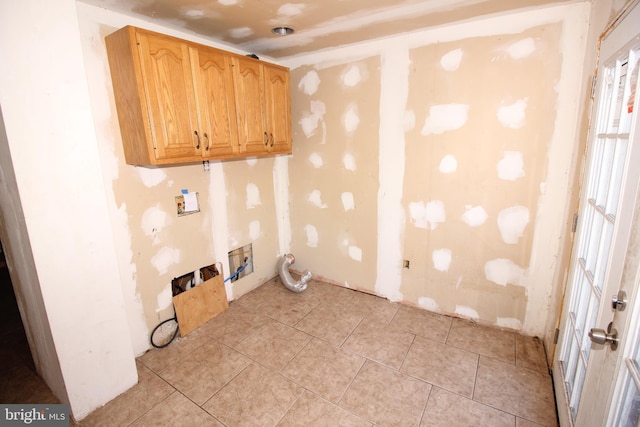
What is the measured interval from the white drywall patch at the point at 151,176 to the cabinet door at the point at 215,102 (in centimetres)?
43

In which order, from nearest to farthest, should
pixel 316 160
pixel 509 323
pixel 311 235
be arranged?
pixel 509 323, pixel 316 160, pixel 311 235

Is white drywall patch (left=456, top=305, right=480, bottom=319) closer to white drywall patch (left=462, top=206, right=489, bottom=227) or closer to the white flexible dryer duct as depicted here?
white drywall patch (left=462, top=206, right=489, bottom=227)

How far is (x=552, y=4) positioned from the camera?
1984mm

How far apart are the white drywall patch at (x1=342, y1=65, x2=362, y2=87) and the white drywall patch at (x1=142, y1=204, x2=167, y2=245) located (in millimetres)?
2042

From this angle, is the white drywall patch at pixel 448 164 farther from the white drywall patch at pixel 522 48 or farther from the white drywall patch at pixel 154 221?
the white drywall patch at pixel 154 221

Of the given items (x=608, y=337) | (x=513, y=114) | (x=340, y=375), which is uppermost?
(x=513, y=114)

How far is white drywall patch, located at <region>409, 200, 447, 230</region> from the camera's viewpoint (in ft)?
8.75

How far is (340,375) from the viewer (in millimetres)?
2154

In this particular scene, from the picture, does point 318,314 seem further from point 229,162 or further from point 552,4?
A: point 552,4

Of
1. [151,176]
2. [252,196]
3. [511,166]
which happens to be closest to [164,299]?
[151,176]

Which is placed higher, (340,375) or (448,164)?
(448,164)

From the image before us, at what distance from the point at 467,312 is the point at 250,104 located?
2693 mm

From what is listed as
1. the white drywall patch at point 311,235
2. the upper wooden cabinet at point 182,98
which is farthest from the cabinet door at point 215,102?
the white drywall patch at point 311,235

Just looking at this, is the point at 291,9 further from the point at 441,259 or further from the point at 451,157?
the point at 441,259
